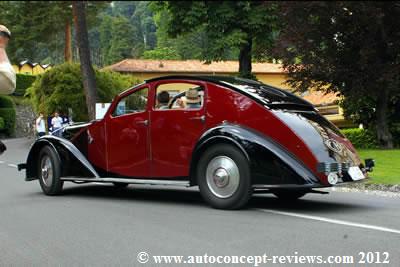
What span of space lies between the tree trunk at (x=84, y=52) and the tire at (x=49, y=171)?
1614 cm

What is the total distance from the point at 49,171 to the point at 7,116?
32.2m

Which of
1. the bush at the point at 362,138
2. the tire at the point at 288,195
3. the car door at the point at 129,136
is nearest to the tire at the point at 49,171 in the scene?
the car door at the point at 129,136

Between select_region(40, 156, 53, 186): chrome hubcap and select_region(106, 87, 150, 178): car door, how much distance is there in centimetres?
131

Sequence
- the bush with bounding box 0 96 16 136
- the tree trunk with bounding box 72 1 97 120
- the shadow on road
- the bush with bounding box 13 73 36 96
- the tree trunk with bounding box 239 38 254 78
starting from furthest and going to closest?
the bush with bounding box 13 73 36 96
the bush with bounding box 0 96 16 136
the tree trunk with bounding box 72 1 97 120
the tree trunk with bounding box 239 38 254 78
the shadow on road

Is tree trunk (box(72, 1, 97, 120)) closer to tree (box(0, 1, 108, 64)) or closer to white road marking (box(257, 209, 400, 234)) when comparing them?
white road marking (box(257, 209, 400, 234))

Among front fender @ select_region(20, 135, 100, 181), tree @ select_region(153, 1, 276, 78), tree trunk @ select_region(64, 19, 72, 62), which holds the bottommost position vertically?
front fender @ select_region(20, 135, 100, 181)

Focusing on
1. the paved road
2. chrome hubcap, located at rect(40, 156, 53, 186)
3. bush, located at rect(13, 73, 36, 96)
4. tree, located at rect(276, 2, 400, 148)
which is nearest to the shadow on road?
the paved road

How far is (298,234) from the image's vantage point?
614 cm

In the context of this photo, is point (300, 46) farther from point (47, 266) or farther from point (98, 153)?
point (47, 266)

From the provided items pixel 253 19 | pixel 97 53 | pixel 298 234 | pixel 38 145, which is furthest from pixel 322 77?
pixel 97 53

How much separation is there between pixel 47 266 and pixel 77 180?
4401mm

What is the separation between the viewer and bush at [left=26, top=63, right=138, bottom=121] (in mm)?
29297

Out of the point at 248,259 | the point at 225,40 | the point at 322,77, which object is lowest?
the point at 248,259

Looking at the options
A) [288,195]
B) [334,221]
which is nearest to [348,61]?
[288,195]
